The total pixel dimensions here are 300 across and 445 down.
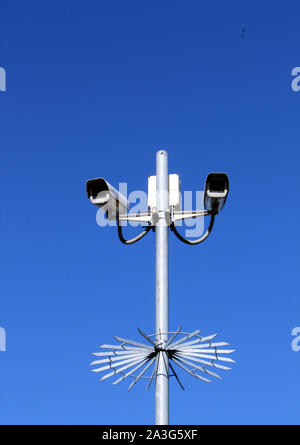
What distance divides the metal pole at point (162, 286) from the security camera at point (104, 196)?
2.23ft

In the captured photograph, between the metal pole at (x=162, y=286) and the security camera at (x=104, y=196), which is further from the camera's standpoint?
the security camera at (x=104, y=196)

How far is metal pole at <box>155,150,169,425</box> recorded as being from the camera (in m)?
15.3

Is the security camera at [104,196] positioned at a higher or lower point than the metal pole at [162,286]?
higher

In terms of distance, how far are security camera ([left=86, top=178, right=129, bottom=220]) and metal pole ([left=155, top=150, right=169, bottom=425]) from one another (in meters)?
0.68

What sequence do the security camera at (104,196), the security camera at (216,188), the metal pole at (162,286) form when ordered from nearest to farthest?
the metal pole at (162,286)
the security camera at (216,188)
the security camera at (104,196)

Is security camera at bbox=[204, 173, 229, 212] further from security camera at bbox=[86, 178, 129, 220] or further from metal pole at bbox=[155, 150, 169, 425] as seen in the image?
security camera at bbox=[86, 178, 129, 220]

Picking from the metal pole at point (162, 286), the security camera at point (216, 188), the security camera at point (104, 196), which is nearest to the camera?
the metal pole at point (162, 286)

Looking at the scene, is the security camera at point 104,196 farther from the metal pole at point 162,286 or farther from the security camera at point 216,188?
the security camera at point 216,188

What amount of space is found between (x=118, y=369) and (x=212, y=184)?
3.18m

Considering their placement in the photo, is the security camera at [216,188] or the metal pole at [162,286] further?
the security camera at [216,188]

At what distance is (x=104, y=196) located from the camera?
1681 centimetres

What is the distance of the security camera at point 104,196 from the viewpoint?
16734mm
